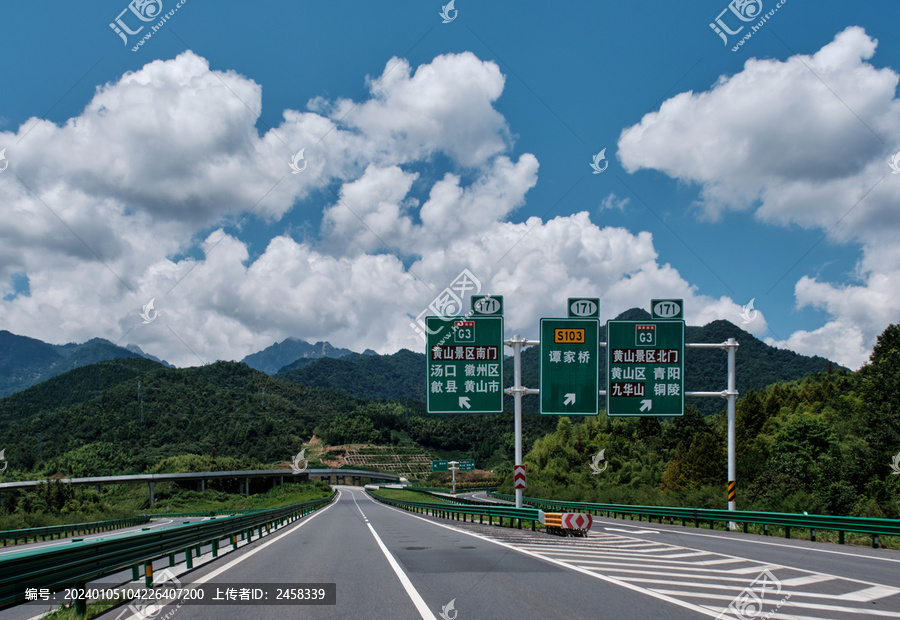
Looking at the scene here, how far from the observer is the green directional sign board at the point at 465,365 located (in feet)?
91.2

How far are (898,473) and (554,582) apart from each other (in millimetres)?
52640

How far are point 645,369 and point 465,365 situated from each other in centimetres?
765

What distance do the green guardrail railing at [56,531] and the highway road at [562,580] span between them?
76.0 feet

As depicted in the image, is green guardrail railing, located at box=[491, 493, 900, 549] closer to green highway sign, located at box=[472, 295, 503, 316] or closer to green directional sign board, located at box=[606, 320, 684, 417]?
green directional sign board, located at box=[606, 320, 684, 417]

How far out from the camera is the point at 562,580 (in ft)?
36.9

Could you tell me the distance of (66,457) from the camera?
5037 inches

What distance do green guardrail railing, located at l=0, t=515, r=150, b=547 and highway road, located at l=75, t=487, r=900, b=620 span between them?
23.2 metres

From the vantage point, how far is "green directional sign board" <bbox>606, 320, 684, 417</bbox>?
27.3m

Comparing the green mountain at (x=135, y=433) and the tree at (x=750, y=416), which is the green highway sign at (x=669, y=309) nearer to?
the tree at (x=750, y=416)

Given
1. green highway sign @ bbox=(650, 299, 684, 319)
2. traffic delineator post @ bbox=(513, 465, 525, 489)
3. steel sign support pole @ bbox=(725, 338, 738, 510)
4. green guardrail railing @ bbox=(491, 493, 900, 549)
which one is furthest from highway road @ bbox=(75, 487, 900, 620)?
green highway sign @ bbox=(650, 299, 684, 319)

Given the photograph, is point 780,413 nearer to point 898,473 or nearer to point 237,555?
point 898,473

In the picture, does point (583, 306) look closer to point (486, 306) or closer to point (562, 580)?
point (486, 306)

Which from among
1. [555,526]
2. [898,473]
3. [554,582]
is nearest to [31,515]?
[555,526]

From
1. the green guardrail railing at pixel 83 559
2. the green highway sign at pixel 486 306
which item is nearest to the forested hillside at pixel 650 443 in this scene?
the green highway sign at pixel 486 306
